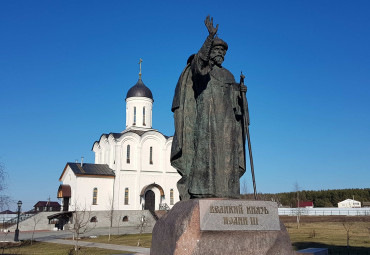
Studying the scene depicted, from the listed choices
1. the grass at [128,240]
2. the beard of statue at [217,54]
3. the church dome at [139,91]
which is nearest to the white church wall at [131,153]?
the church dome at [139,91]

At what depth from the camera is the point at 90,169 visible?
1405 inches

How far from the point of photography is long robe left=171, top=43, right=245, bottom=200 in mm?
5637

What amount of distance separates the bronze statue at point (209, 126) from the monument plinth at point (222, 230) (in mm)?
580

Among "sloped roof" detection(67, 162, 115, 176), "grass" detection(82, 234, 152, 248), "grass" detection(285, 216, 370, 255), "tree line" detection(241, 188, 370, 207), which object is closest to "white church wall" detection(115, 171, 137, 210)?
"sloped roof" detection(67, 162, 115, 176)

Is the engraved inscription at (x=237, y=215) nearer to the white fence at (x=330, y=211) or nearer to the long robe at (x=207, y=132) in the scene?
the long robe at (x=207, y=132)

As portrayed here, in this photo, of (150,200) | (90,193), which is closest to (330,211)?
(150,200)

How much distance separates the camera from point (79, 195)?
33812mm

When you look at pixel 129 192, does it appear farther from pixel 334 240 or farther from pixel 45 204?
pixel 334 240

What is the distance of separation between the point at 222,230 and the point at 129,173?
105 feet

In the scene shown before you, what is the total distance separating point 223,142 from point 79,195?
1202 inches

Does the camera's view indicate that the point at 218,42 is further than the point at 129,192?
No

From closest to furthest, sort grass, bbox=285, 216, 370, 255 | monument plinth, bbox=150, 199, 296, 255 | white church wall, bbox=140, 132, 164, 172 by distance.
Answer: monument plinth, bbox=150, 199, 296, 255 → grass, bbox=285, 216, 370, 255 → white church wall, bbox=140, 132, 164, 172

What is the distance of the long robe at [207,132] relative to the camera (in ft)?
18.5

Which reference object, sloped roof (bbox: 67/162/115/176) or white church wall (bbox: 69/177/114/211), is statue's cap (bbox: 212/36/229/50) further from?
sloped roof (bbox: 67/162/115/176)
